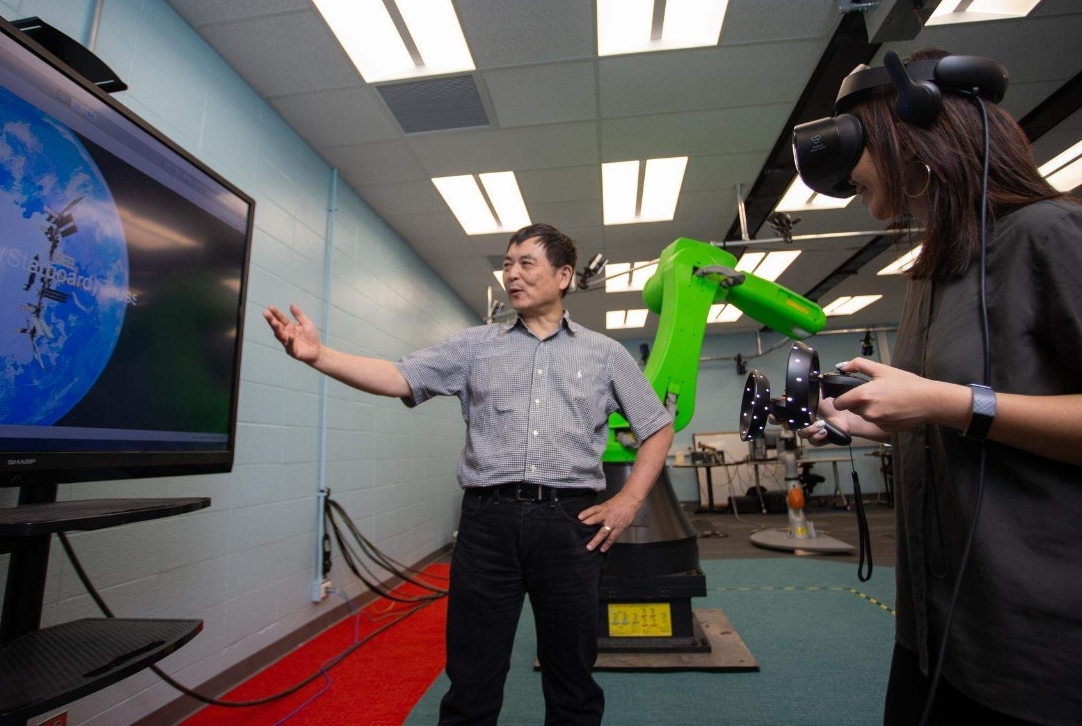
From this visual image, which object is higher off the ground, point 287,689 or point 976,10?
point 976,10

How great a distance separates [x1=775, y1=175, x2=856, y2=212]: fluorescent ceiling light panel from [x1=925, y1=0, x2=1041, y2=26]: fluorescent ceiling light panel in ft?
4.65

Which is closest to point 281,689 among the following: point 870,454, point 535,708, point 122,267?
point 535,708

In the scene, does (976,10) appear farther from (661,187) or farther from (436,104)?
(436,104)

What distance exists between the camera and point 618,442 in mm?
1950

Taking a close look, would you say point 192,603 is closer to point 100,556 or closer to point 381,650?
point 100,556

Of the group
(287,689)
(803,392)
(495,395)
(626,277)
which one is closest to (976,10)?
(803,392)

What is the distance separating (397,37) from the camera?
2463mm

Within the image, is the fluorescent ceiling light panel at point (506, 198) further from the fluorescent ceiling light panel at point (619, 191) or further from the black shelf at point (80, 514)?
the black shelf at point (80, 514)

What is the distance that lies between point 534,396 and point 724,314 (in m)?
7.03

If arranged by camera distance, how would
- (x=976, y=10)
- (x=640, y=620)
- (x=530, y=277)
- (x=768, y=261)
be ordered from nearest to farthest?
(x=530, y=277), (x=640, y=620), (x=976, y=10), (x=768, y=261)

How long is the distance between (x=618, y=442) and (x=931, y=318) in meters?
1.31

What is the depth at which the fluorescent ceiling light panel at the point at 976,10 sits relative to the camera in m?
2.35

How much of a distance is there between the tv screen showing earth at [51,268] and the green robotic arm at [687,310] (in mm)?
1527

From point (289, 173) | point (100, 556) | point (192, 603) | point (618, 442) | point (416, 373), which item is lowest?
point (192, 603)
